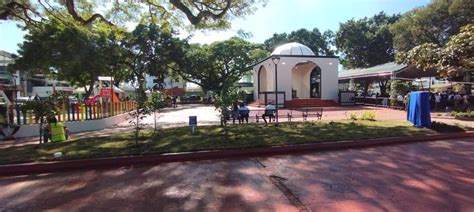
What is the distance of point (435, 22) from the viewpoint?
101 feet

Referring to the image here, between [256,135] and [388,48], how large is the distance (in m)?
39.7

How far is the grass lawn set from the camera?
7.63m

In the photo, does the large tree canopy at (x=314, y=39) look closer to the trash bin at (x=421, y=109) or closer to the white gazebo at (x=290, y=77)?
the white gazebo at (x=290, y=77)

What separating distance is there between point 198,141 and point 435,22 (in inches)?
1188

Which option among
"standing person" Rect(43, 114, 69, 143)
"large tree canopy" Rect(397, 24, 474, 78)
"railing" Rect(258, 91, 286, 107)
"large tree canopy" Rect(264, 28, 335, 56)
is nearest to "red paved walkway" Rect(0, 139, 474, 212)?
"standing person" Rect(43, 114, 69, 143)

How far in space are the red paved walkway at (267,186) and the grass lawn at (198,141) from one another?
0.94m

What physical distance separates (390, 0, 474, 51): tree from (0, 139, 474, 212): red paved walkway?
86.2 feet

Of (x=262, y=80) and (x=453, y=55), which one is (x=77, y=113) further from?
(x=262, y=80)

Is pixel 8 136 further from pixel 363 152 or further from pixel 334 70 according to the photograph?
pixel 334 70

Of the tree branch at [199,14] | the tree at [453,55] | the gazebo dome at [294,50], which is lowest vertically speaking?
the tree at [453,55]

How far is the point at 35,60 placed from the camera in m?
24.4

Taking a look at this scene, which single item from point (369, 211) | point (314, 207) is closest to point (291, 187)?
point (314, 207)

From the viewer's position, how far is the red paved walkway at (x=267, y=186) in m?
4.52

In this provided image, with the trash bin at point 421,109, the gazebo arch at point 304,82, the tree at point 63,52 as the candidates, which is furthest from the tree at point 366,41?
the trash bin at point 421,109
